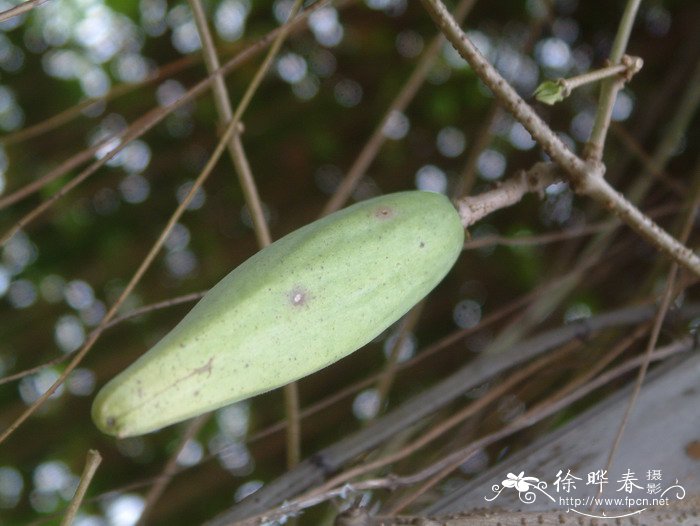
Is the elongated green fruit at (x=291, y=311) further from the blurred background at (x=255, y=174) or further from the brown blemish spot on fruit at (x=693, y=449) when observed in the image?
the blurred background at (x=255, y=174)

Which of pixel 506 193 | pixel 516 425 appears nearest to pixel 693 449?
pixel 516 425

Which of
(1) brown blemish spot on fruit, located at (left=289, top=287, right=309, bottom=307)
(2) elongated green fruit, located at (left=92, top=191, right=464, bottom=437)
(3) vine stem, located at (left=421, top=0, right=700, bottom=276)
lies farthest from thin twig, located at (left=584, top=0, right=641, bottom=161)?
(1) brown blemish spot on fruit, located at (left=289, top=287, right=309, bottom=307)

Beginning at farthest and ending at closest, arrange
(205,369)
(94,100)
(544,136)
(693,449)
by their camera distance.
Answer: (94,100) → (693,449) → (544,136) → (205,369)

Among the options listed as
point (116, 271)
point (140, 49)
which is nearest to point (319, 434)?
point (116, 271)

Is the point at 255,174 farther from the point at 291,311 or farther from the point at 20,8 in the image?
the point at 291,311

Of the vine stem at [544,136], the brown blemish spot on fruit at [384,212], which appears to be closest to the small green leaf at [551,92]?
the vine stem at [544,136]

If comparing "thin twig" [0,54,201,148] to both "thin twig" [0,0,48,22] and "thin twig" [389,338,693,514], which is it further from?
"thin twig" [389,338,693,514]
